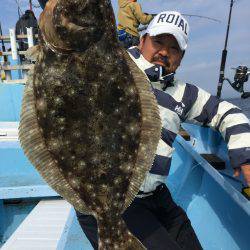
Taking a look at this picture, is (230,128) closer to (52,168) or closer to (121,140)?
(121,140)

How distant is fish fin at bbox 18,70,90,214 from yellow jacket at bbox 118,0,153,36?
7527 millimetres

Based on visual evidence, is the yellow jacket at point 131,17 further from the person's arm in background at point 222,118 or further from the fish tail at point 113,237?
the fish tail at point 113,237

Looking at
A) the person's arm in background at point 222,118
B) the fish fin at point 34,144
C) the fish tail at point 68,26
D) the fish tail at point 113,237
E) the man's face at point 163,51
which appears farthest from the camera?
the person's arm in background at point 222,118

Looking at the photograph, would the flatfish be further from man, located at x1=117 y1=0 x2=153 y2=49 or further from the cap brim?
man, located at x1=117 y1=0 x2=153 y2=49

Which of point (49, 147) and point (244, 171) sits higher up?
point (49, 147)

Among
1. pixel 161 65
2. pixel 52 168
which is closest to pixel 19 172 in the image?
pixel 161 65

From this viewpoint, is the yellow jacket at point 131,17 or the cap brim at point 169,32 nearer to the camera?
the cap brim at point 169,32

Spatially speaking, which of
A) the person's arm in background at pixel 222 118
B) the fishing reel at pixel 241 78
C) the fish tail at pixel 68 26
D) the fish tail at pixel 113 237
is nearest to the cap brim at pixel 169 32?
the person's arm in background at pixel 222 118

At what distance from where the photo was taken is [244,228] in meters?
3.50

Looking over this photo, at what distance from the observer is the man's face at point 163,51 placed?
3.18 meters

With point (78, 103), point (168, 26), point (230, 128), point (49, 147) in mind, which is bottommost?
point (230, 128)

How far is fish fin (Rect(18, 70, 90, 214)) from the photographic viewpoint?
1.98 metres

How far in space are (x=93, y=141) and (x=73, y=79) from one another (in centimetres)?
37

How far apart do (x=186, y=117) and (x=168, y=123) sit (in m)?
0.39
